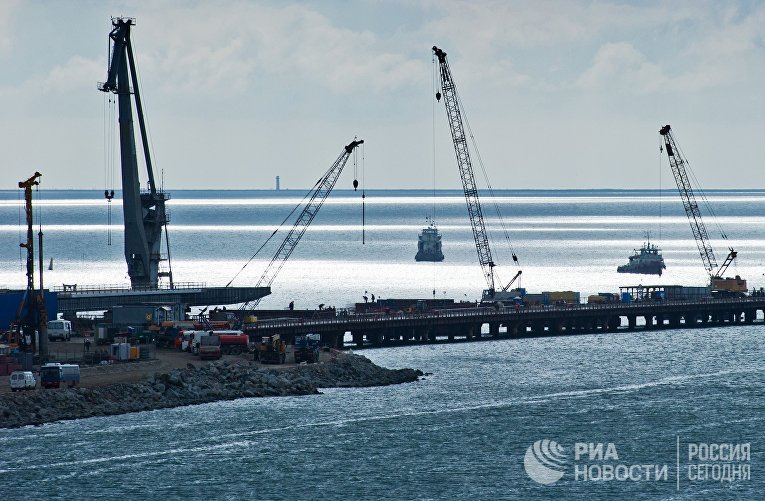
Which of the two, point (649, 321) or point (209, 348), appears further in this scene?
point (649, 321)

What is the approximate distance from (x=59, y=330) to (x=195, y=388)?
21.9 metres

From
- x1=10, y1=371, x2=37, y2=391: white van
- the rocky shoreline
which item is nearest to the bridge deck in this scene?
the rocky shoreline

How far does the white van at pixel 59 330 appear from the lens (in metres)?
126

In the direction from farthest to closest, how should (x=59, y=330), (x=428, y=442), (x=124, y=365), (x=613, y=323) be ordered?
(x=613, y=323) < (x=59, y=330) < (x=124, y=365) < (x=428, y=442)

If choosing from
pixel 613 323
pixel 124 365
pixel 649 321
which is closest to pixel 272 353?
pixel 124 365

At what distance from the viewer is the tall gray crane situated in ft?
504

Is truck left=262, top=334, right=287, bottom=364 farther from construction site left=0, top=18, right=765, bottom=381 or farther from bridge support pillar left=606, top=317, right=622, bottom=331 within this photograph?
bridge support pillar left=606, top=317, right=622, bottom=331

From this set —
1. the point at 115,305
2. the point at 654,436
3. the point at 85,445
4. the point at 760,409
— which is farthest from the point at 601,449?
the point at 115,305

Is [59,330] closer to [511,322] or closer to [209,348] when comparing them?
[209,348]

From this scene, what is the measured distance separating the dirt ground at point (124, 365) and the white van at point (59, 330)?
2.51ft

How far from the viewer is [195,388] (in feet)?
356

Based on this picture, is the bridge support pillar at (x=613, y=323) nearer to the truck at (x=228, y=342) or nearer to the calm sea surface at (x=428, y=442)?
the calm sea surface at (x=428, y=442)

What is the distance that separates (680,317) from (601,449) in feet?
294

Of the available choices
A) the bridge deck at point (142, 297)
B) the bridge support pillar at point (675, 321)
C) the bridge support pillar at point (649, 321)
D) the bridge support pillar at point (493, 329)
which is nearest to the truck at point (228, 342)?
the bridge deck at point (142, 297)
